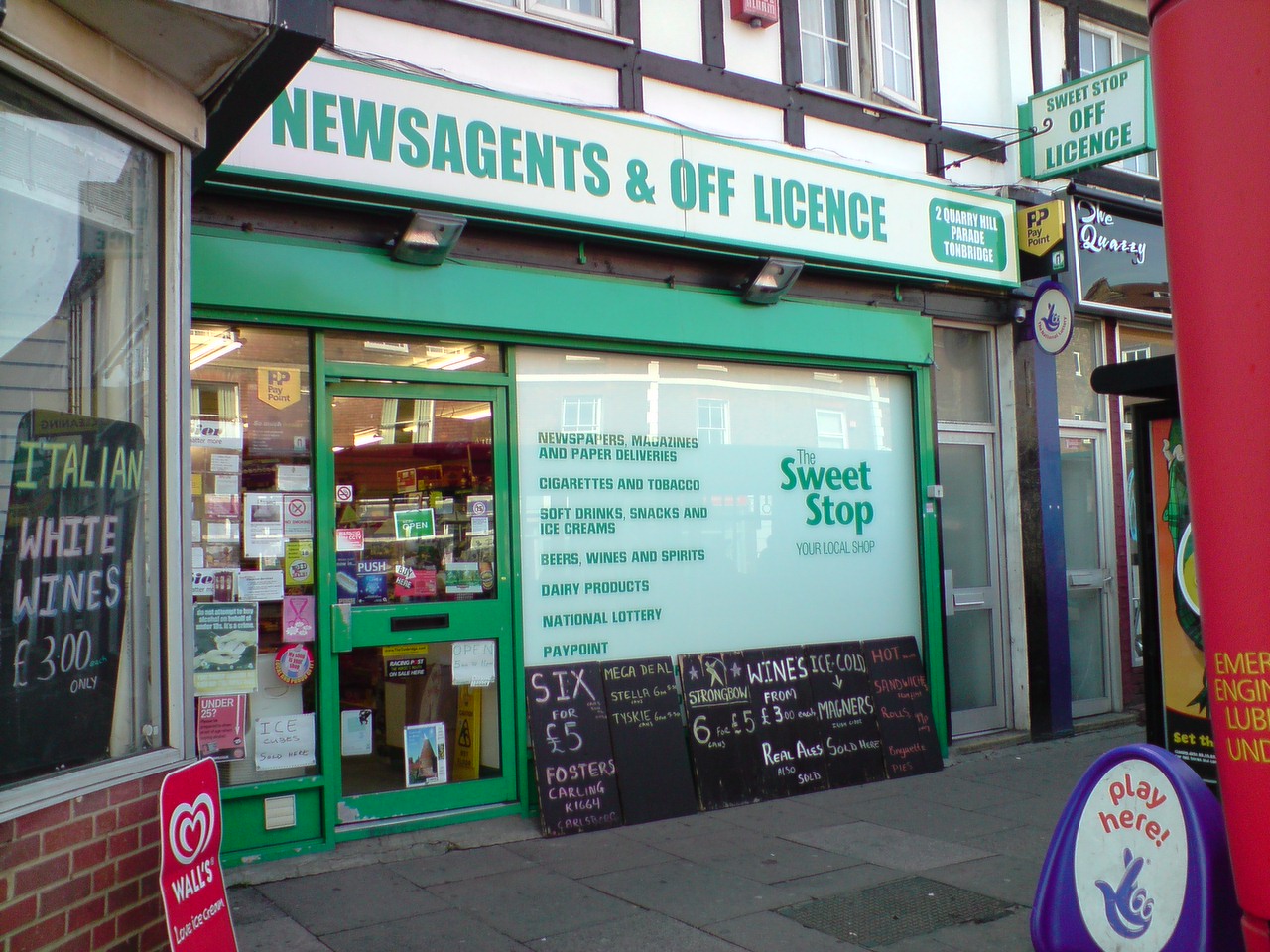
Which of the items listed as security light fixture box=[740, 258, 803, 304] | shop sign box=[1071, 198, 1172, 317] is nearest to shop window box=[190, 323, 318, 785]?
security light fixture box=[740, 258, 803, 304]

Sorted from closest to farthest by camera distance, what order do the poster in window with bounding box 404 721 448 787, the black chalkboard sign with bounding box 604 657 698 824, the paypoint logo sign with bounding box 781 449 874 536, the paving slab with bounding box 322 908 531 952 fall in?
the paving slab with bounding box 322 908 531 952 < the poster in window with bounding box 404 721 448 787 < the black chalkboard sign with bounding box 604 657 698 824 < the paypoint logo sign with bounding box 781 449 874 536

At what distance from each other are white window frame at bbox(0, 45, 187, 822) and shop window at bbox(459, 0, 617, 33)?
312 centimetres

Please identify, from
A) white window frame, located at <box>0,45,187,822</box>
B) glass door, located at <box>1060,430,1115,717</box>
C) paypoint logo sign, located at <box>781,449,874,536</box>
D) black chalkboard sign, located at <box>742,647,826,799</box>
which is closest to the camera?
white window frame, located at <box>0,45,187,822</box>

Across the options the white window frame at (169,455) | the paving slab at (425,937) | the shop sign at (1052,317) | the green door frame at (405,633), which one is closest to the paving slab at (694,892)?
the paving slab at (425,937)

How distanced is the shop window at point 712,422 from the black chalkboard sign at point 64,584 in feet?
13.3

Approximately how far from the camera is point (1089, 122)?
858 centimetres

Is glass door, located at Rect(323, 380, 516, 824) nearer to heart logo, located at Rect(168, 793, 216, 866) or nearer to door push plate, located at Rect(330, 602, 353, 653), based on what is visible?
door push plate, located at Rect(330, 602, 353, 653)

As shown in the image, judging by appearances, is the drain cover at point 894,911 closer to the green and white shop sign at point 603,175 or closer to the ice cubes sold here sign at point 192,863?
the ice cubes sold here sign at point 192,863

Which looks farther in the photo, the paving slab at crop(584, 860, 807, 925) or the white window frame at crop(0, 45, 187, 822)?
the paving slab at crop(584, 860, 807, 925)

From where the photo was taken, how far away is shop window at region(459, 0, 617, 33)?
6.58 m

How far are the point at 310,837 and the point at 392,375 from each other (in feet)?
8.00

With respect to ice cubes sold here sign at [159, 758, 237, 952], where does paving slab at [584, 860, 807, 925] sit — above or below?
below

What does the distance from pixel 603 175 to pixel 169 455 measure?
349cm

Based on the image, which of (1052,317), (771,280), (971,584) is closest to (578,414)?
(771,280)
